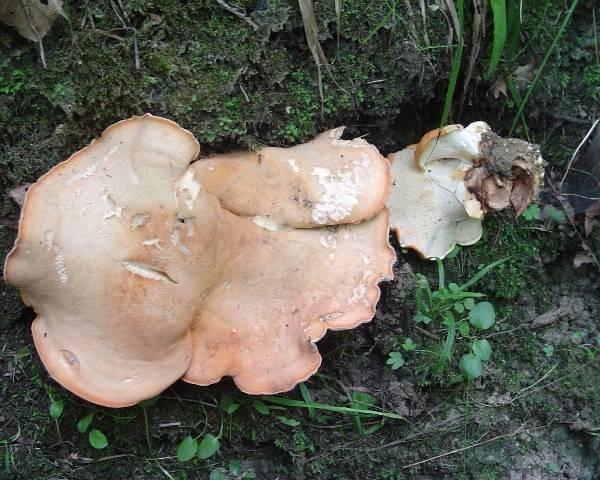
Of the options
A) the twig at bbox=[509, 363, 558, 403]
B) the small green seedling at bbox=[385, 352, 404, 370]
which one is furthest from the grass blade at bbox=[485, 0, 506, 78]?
the twig at bbox=[509, 363, 558, 403]

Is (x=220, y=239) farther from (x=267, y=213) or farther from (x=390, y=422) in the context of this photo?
(x=390, y=422)

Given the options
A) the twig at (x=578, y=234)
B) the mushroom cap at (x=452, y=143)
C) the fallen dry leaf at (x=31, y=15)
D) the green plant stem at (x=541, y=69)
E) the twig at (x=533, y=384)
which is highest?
the fallen dry leaf at (x=31, y=15)

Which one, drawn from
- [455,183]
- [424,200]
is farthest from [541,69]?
[424,200]

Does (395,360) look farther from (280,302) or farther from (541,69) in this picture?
(541,69)

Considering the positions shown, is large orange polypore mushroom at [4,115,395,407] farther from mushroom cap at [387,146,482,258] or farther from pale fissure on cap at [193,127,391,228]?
mushroom cap at [387,146,482,258]

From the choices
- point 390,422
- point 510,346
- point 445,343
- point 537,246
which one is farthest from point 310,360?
point 537,246

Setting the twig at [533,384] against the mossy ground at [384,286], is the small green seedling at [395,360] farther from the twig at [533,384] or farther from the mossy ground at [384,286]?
the twig at [533,384]

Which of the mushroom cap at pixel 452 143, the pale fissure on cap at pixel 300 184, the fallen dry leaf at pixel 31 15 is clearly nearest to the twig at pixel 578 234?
the mushroom cap at pixel 452 143
